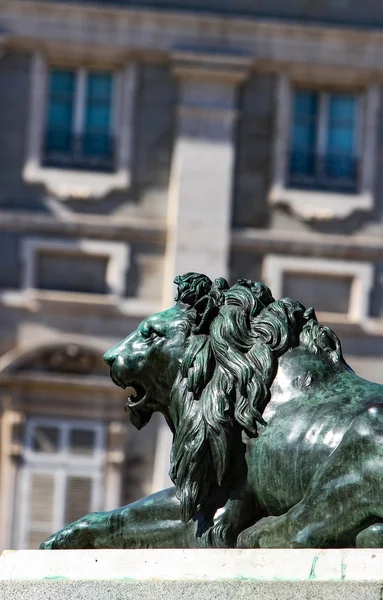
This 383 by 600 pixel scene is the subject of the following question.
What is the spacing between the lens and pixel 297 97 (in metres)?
23.8

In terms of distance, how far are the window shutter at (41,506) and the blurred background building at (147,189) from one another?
0.02 meters

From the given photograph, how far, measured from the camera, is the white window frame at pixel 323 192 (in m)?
23.6

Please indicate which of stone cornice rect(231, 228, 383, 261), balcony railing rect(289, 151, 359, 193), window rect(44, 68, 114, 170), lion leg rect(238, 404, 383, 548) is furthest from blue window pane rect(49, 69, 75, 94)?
lion leg rect(238, 404, 383, 548)

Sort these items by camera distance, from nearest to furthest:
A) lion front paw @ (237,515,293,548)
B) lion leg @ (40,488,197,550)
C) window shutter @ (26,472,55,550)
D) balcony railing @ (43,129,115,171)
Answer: lion front paw @ (237,515,293,548), lion leg @ (40,488,197,550), window shutter @ (26,472,55,550), balcony railing @ (43,129,115,171)

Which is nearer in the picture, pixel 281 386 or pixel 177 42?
pixel 281 386

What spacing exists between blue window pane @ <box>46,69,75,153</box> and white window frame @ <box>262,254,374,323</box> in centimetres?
260

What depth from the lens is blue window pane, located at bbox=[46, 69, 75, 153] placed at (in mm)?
23438

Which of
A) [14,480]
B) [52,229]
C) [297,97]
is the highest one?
[297,97]

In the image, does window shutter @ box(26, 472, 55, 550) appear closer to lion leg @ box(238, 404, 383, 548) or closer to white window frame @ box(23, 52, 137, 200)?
white window frame @ box(23, 52, 137, 200)

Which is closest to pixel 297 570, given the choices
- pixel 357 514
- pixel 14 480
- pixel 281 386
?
pixel 357 514

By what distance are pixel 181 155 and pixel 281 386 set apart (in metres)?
18.3

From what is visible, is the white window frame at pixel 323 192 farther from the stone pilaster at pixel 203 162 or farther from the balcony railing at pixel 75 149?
the balcony railing at pixel 75 149

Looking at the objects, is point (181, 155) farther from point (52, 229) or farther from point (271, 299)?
point (271, 299)

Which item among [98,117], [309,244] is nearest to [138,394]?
[98,117]
